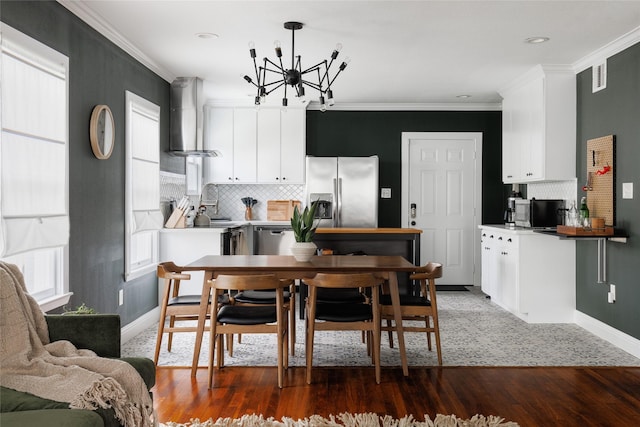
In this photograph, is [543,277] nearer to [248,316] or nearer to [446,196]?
[446,196]

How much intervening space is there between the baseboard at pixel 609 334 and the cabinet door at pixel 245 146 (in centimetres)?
449

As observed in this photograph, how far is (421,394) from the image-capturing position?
3814mm

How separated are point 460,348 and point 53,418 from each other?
3615mm

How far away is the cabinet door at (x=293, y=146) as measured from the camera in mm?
8281

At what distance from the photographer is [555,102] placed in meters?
6.27

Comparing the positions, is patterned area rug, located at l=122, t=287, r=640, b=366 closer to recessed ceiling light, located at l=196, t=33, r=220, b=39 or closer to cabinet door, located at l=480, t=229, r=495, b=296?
cabinet door, located at l=480, t=229, r=495, b=296

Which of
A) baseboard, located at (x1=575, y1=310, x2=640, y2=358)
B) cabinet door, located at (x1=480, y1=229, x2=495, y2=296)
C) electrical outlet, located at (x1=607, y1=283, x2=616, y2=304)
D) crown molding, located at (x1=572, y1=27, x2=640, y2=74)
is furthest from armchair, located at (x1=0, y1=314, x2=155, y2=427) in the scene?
cabinet door, located at (x1=480, y1=229, x2=495, y2=296)

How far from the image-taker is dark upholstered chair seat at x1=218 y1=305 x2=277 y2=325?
13.1 feet

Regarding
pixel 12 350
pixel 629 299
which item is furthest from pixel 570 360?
pixel 12 350

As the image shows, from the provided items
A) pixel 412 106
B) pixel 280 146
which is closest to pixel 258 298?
pixel 280 146

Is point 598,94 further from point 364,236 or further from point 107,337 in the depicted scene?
point 107,337

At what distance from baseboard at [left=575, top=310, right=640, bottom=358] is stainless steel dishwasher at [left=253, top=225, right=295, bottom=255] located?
364 centimetres

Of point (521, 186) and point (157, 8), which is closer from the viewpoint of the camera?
point (157, 8)

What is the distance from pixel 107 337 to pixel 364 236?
3.85m
